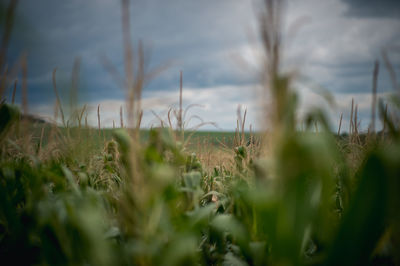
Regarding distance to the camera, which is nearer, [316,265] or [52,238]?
[316,265]

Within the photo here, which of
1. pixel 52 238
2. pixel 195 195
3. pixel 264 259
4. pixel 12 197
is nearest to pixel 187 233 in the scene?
pixel 195 195

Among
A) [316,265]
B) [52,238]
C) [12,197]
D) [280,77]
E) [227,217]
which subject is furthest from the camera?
[12,197]

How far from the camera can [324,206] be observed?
3.00 feet

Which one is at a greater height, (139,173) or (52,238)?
(139,173)

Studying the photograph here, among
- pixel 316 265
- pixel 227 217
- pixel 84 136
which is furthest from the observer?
pixel 84 136

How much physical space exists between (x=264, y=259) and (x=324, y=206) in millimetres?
463

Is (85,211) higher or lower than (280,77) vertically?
lower

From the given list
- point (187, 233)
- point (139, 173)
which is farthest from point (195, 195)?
point (139, 173)

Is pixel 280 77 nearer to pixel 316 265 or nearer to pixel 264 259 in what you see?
pixel 316 265

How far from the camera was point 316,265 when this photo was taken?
0.96 metres

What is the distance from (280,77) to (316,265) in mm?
778

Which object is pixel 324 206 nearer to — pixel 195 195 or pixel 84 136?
pixel 195 195

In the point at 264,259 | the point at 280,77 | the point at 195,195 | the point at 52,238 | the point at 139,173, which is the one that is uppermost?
the point at 280,77

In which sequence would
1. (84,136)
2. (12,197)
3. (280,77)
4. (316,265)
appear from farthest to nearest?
(84,136)
(12,197)
(316,265)
(280,77)
